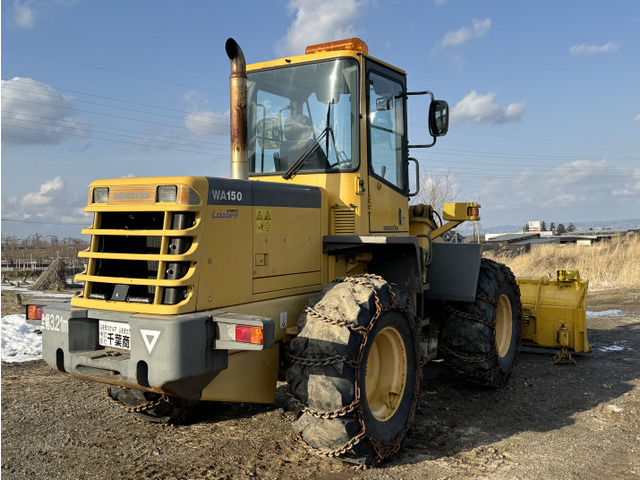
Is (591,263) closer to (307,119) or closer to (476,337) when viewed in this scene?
(476,337)

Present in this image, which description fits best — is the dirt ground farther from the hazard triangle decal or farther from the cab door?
the cab door

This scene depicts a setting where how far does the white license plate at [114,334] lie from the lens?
12.2 feet

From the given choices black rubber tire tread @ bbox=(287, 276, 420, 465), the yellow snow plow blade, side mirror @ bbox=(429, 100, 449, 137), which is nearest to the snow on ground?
black rubber tire tread @ bbox=(287, 276, 420, 465)

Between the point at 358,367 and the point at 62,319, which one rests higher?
the point at 62,319

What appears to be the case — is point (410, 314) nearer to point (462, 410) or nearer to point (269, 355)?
point (269, 355)

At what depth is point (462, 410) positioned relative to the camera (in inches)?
220

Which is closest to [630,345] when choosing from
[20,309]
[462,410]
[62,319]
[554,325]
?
[554,325]

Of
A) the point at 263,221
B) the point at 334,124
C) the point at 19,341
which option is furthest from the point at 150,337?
the point at 19,341

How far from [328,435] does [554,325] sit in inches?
192

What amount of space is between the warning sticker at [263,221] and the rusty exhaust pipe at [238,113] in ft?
1.45

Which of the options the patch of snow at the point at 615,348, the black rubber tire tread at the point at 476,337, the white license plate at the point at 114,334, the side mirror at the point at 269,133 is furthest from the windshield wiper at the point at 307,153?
the patch of snow at the point at 615,348

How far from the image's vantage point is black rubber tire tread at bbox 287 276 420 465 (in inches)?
151

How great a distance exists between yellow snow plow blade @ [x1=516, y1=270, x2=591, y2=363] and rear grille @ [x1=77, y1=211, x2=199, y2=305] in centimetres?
558

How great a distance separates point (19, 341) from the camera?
8164 mm
